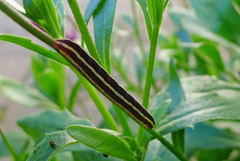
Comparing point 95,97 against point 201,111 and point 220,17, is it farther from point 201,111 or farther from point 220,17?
point 220,17

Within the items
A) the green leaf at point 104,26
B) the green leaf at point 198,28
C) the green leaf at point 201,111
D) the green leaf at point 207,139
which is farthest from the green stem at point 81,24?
the green leaf at point 198,28

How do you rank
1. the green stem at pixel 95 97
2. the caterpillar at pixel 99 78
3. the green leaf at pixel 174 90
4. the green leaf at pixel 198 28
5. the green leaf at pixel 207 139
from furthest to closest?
the green leaf at pixel 198 28 < the green leaf at pixel 207 139 < the green leaf at pixel 174 90 < the green stem at pixel 95 97 < the caterpillar at pixel 99 78

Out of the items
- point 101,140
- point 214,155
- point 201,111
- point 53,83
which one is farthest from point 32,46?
point 214,155

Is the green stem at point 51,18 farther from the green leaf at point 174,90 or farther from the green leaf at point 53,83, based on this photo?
the green leaf at point 53,83

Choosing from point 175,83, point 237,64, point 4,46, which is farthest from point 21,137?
point 4,46

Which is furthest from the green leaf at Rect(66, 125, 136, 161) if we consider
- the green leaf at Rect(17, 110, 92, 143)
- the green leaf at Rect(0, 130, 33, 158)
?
the green leaf at Rect(0, 130, 33, 158)

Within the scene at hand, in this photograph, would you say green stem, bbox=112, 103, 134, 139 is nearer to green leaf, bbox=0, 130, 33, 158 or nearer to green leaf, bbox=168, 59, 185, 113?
green leaf, bbox=168, 59, 185, 113

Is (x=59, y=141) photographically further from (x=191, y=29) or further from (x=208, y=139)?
(x=191, y=29)
